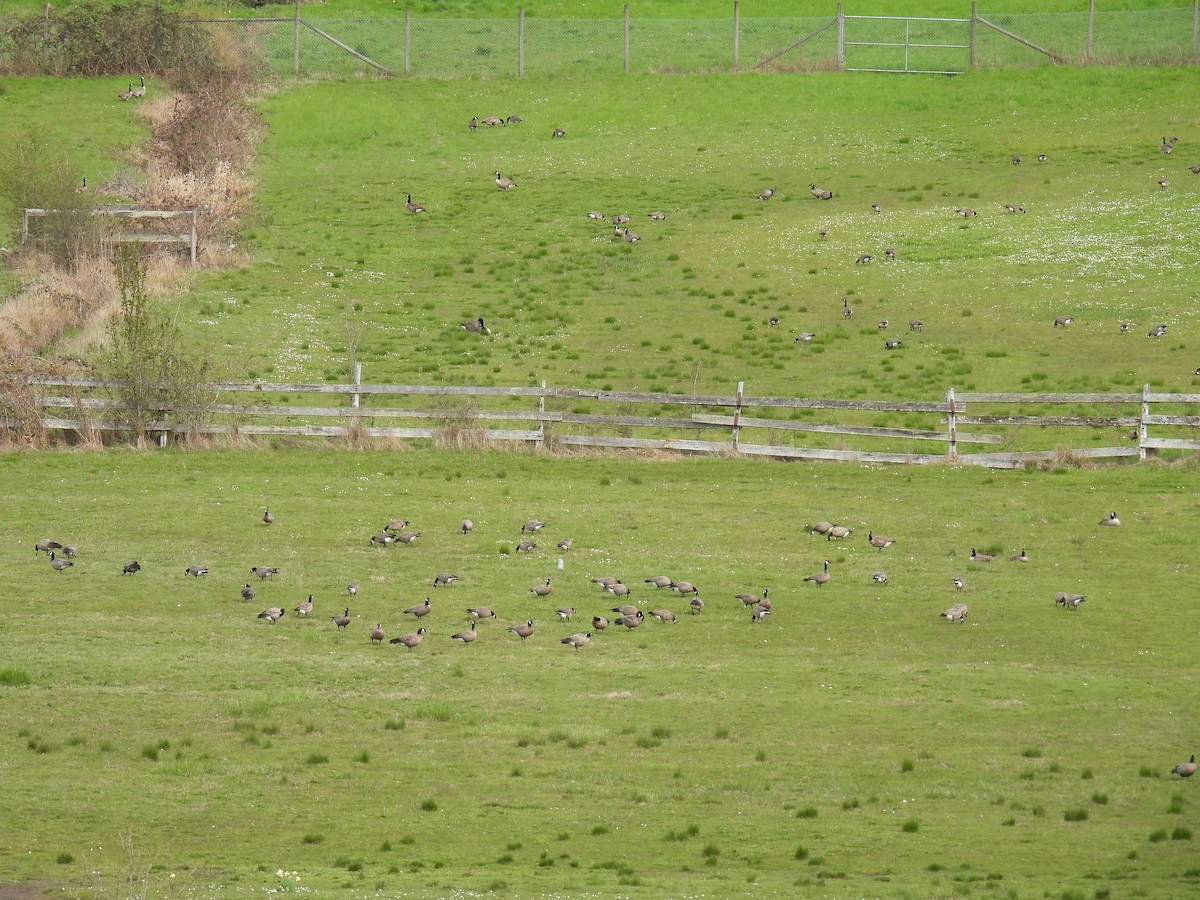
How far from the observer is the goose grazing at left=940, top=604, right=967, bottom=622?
30.1 metres

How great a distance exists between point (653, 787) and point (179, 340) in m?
30.3

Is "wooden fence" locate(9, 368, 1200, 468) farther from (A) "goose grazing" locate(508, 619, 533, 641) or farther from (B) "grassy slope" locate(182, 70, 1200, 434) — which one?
(A) "goose grazing" locate(508, 619, 533, 641)

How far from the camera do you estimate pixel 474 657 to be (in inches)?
1105

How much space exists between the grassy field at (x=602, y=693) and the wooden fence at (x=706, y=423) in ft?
7.56

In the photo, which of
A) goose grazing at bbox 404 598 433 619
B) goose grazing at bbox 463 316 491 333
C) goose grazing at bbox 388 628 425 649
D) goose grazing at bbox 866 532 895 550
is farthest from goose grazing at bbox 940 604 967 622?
goose grazing at bbox 463 316 491 333

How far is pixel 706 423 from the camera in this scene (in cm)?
4416

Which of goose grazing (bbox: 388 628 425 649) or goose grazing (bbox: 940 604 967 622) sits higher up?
goose grazing (bbox: 940 604 967 622)

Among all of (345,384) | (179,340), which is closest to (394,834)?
(345,384)

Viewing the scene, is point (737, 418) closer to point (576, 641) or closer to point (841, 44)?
point (576, 641)

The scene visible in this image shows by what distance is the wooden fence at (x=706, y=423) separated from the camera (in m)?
42.8

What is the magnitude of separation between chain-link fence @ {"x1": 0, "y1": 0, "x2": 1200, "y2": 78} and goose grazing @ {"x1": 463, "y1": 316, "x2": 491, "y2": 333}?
2936cm

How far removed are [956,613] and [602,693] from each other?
7.25m

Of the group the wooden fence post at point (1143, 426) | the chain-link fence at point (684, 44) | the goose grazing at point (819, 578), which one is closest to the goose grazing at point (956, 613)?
the goose grazing at point (819, 578)

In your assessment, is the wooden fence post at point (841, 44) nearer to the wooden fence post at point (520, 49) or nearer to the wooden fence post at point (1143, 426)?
the wooden fence post at point (520, 49)
